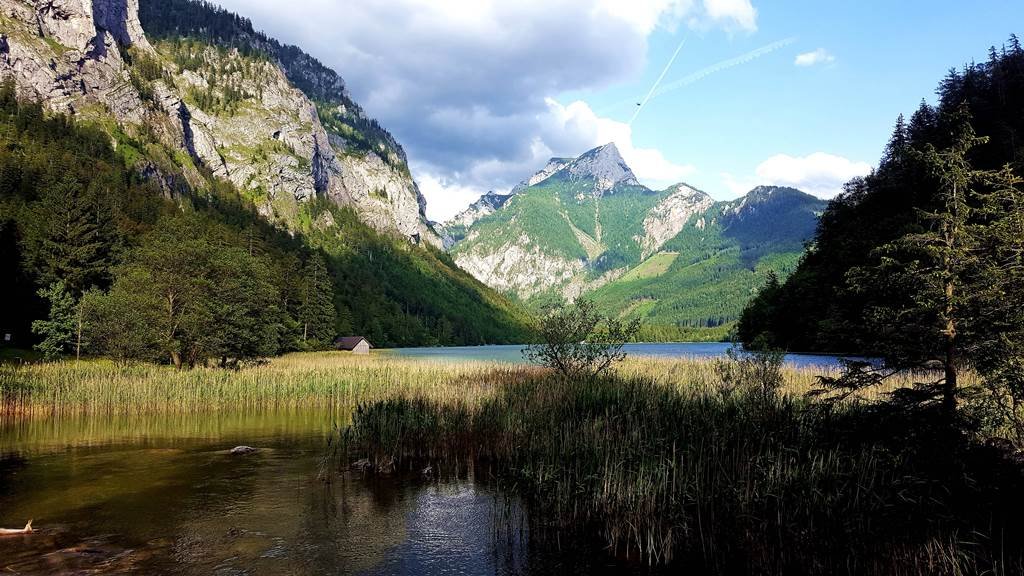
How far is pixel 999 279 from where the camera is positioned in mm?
9484

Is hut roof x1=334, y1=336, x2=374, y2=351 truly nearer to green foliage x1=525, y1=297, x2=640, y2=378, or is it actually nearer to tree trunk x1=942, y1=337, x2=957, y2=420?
green foliage x1=525, y1=297, x2=640, y2=378

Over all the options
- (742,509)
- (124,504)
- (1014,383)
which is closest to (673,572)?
(742,509)

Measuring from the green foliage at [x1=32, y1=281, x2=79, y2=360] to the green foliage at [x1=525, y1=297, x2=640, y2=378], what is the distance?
4530 cm

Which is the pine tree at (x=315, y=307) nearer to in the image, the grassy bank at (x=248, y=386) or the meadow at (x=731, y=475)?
the grassy bank at (x=248, y=386)

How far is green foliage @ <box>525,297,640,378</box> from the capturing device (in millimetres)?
25547

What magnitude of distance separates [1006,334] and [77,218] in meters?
73.7

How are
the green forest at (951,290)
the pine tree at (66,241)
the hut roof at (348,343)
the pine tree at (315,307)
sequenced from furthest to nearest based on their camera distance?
1. the hut roof at (348,343)
2. the pine tree at (315,307)
3. the pine tree at (66,241)
4. the green forest at (951,290)

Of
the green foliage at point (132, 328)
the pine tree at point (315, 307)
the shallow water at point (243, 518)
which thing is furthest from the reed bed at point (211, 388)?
the pine tree at point (315, 307)

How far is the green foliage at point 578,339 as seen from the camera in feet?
83.8

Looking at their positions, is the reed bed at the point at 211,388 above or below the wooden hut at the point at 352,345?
below

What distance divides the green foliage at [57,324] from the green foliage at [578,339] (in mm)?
45301

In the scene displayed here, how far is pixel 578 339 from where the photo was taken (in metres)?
25.7

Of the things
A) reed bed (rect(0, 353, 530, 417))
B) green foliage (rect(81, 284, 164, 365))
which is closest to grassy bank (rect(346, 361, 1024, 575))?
reed bed (rect(0, 353, 530, 417))

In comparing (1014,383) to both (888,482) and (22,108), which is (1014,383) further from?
(22,108)
